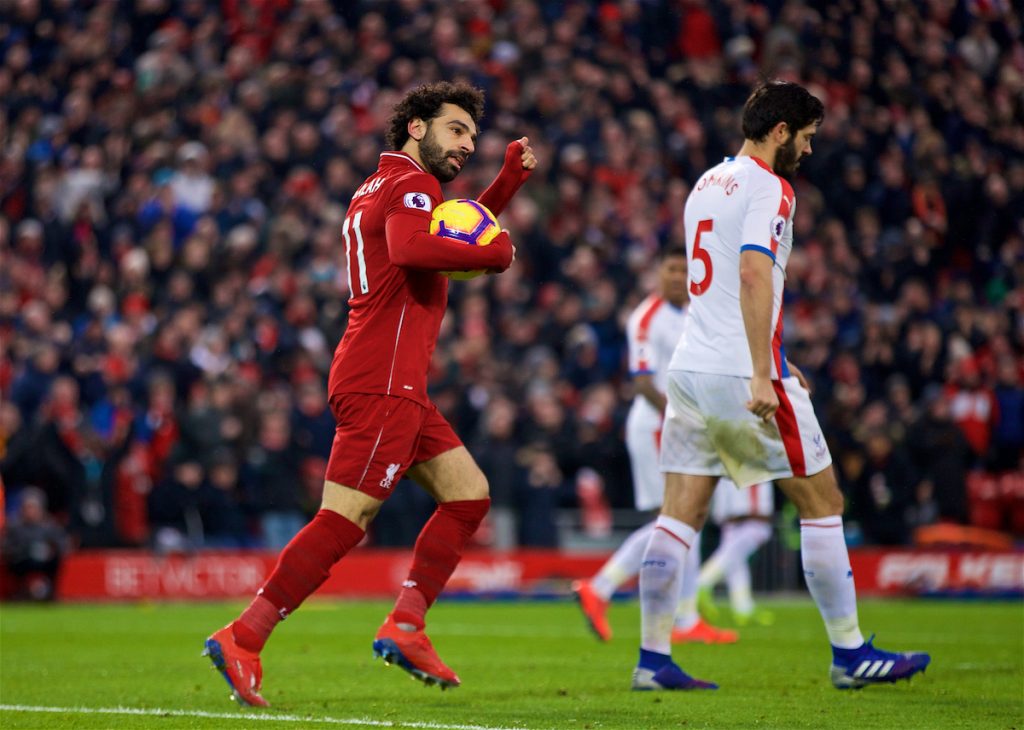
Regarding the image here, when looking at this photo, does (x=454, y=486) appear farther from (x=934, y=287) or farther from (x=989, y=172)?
(x=934, y=287)

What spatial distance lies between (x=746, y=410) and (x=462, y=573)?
10.8 meters

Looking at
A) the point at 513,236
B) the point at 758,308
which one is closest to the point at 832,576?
the point at 758,308

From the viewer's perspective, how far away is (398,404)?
21.7ft

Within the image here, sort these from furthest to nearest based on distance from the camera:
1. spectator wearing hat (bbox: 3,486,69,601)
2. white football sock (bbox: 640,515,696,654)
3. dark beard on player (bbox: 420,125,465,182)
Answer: spectator wearing hat (bbox: 3,486,69,601)
white football sock (bbox: 640,515,696,654)
dark beard on player (bbox: 420,125,465,182)

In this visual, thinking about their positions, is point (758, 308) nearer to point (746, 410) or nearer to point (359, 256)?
point (746, 410)

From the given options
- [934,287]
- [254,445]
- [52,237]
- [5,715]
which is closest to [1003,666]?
[5,715]

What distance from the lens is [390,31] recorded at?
22312mm

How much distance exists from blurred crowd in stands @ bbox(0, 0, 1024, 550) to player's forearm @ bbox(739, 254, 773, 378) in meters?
7.61

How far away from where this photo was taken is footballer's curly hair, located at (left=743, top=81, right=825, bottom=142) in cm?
708

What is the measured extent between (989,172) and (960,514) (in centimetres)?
430

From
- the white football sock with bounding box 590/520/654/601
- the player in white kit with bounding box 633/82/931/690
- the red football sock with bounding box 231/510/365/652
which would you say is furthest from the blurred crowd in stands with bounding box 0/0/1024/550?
the red football sock with bounding box 231/510/365/652

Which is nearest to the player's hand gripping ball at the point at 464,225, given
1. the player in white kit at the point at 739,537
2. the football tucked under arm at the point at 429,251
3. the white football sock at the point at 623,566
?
the football tucked under arm at the point at 429,251

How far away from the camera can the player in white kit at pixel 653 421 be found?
411 inches

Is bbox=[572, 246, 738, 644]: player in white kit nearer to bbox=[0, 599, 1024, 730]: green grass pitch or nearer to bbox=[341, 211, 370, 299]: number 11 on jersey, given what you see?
bbox=[0, 599, 1024, 730]: green grass pitch
